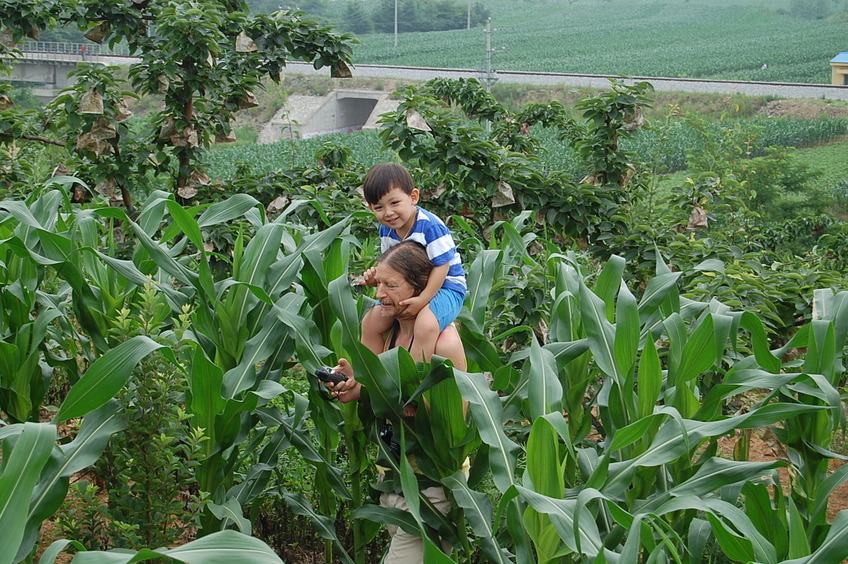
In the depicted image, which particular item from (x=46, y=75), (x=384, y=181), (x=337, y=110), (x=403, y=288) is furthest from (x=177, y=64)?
(x=337, y=110)

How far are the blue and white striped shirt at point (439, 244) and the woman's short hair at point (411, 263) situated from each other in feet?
0.11

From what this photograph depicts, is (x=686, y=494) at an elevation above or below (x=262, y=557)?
below

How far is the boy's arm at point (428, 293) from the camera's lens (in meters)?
2.22

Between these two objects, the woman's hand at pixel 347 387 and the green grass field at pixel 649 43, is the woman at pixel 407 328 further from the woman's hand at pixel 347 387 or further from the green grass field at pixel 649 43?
the green grass field at pixel 649 43

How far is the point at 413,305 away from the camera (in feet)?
7.30

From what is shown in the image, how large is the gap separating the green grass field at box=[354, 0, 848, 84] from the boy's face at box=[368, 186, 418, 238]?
42724 millimetres

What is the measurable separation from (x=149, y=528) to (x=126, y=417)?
29cm

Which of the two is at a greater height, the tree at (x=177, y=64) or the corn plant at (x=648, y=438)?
the tree at (x=177, y=64)

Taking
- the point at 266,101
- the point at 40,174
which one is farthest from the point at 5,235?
the point at 266,101

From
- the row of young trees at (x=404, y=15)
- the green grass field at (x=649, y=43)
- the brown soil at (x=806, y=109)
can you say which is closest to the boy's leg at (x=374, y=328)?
the brown soil at (x=806, y=109)

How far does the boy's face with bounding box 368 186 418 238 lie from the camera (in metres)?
2.36

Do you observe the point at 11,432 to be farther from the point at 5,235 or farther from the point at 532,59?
the point at 532,59

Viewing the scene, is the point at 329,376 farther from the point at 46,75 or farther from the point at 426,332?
the point at 46,75

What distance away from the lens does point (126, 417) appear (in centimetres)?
200
